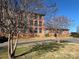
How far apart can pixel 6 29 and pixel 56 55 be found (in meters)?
5.05

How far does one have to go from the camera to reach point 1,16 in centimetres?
1224

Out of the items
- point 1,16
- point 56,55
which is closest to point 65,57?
point 56,55

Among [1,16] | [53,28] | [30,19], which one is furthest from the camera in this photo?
[53,28]

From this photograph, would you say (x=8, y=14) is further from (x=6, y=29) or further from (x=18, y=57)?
(x=18, y=57)

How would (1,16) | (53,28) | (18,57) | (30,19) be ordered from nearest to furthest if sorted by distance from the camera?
(1,16)
(30,19)
(18,57)
(53,28)

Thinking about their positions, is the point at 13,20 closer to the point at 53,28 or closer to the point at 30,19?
the point at 30,19

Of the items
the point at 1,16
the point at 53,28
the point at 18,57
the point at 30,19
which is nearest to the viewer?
the point at 1,16

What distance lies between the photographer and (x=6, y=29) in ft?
40.4

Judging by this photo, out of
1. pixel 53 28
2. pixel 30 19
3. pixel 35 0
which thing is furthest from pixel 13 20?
pixel 53 28

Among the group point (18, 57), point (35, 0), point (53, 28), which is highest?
point (35, 0)

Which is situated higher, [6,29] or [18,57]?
[6,29]

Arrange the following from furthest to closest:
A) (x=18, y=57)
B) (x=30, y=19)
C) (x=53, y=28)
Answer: (x=53, y=28) → (x=18, y=57) → (x=30, y=19)

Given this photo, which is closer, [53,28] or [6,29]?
[6,29]

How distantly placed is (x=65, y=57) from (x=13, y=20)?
17.7 feet
